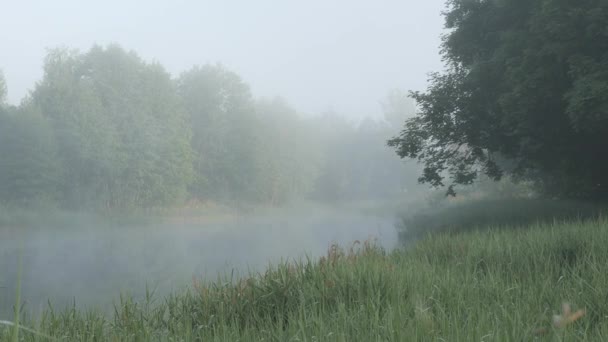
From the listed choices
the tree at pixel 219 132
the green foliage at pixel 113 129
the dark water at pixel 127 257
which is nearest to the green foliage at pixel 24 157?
the green foliage at pixel 113 129

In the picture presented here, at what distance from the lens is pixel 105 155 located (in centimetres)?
3844

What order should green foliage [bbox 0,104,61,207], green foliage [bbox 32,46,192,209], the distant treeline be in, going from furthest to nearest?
green foliage [bbox 32,46,192,209], the distant treeline, green foliage [bbox 0,104,61,207]

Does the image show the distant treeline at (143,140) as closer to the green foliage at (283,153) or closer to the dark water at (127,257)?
the green foliage at (283,153)

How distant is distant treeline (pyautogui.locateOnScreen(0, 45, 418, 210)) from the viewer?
35.6 metres

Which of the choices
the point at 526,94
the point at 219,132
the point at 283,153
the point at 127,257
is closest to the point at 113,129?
the point at 219,132

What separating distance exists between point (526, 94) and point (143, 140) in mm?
32633

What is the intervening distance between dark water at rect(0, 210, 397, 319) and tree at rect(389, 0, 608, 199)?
5851mm

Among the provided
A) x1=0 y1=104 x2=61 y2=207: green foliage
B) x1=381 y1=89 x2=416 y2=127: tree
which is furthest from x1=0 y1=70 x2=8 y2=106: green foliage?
x1=381 y1=89 x2=416 y2=127: tree

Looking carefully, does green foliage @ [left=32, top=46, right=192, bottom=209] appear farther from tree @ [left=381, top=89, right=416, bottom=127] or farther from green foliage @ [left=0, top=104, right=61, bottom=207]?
tree @ [left=381, top=89, right=416, bottom=127]

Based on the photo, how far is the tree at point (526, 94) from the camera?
14594 millimetres

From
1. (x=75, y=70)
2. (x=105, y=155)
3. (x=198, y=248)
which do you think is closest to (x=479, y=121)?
(x=198, y=248)

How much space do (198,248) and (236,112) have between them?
30.8 meters

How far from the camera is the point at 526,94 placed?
15.9 meters

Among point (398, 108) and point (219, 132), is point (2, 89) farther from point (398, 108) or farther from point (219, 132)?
point (398, 108)
